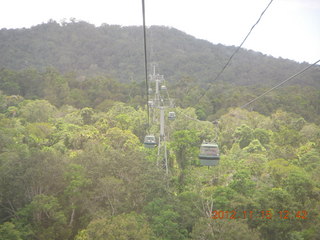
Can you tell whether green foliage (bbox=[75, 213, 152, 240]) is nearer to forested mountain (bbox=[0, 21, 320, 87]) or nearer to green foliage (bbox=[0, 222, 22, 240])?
green foliage (bbox=[0, 222, 22, 240])

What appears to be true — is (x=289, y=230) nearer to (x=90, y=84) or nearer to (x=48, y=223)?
(x=48, y=223)

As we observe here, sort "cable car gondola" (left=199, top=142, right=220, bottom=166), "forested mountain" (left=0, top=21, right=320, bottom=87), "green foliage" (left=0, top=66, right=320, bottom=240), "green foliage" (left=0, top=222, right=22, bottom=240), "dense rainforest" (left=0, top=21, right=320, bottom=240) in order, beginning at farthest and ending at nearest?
"forested mountain" (left=0, top=21, right=320, bottom=87) → "dense rainforest" (left=0, top=21, right=320, bottom=240) → "green foliage" (left=0, top=66, right=320, bottom=240) → "green foliage" (left=0, top=222, right=22, bottom=240) → "cable car gondola" (left=199, top=142, right=220, bottom=166)

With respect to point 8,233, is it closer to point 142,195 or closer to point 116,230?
point 116,230

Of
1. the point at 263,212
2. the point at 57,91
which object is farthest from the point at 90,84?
the point at 263,212
